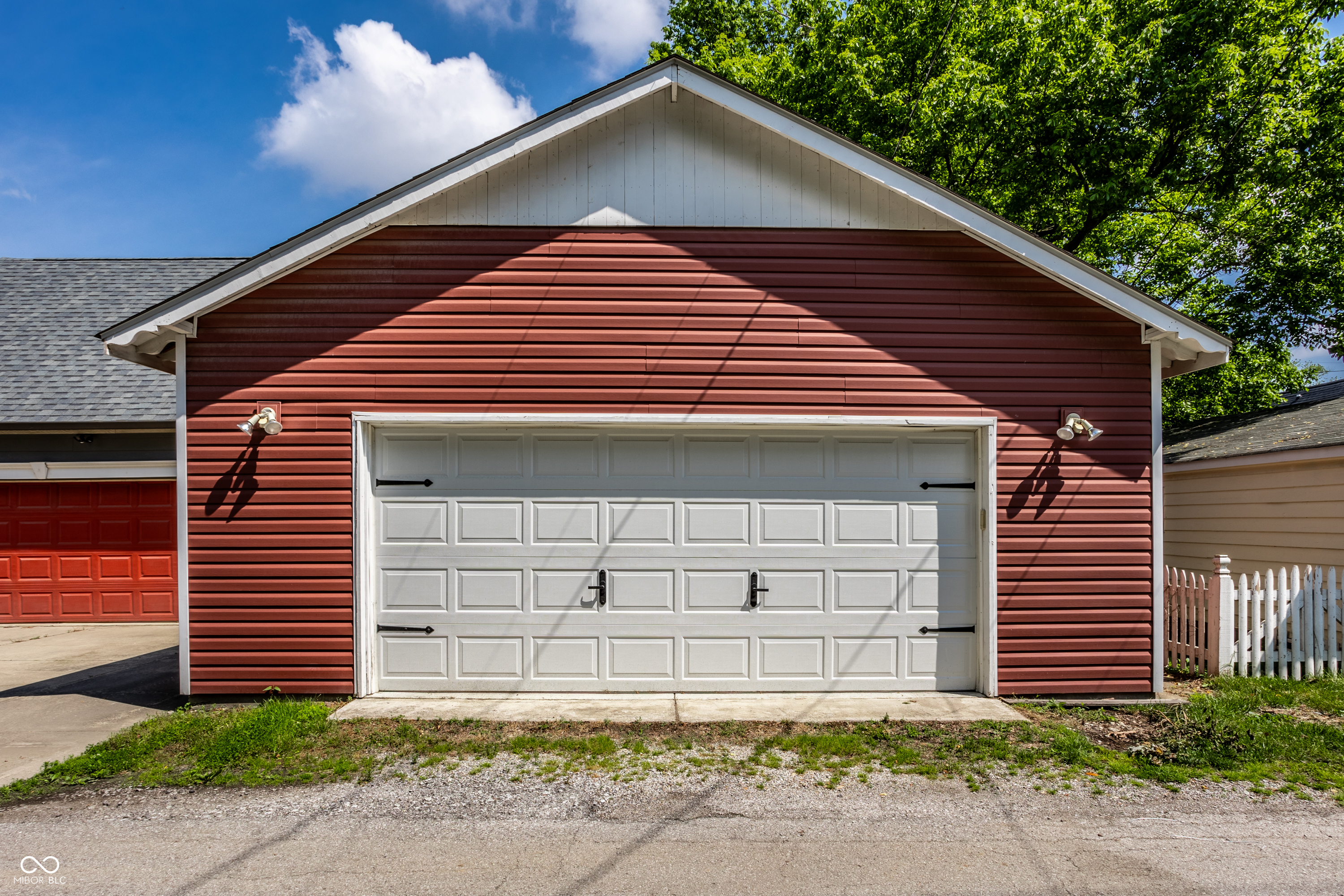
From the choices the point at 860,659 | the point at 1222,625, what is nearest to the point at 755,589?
the point at 860,659

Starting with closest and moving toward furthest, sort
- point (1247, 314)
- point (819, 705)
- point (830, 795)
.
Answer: point (830, 795)
point (819, 705)
point (1247, 314)

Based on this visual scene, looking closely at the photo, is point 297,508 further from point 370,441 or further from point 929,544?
point 929,544

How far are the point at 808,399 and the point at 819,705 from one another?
276cm

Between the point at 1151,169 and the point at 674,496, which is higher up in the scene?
the point at 1151,169

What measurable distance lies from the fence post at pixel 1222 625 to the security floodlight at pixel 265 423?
9.19 meters

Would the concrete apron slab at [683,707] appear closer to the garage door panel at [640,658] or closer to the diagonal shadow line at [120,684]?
the garage door panel at [640,658]

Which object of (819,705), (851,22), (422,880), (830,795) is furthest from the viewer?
(851,22)

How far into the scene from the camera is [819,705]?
6258 millimetres

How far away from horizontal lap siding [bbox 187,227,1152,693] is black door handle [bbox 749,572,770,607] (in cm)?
157

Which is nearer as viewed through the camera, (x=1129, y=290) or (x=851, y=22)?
(x=1129, y=290)

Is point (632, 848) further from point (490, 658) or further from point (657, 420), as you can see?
point (657, 420)

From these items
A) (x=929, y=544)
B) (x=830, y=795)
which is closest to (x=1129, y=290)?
(x=929, y=544)

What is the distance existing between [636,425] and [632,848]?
3589 mm

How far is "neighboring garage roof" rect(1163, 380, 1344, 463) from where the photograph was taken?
28.2ft
